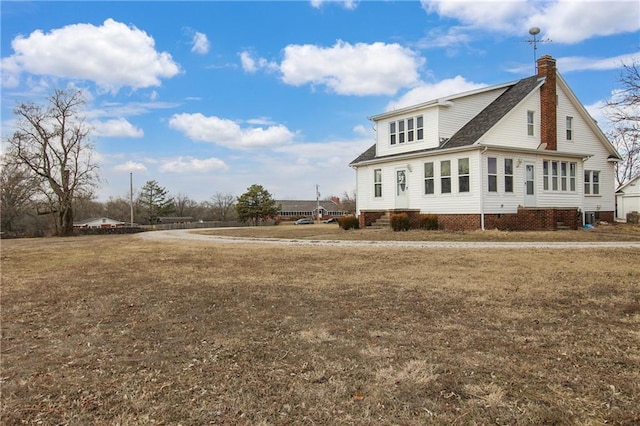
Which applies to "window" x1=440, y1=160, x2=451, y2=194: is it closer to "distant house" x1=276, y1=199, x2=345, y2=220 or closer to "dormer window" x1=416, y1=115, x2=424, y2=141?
"dormer window" x1=416, y1=115, x2=424, y2=141

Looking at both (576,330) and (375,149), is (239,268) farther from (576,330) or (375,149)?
(375,149)

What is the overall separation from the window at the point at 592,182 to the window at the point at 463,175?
9.20m

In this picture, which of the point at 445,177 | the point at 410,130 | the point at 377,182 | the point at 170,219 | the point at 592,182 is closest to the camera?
the point at 445,177

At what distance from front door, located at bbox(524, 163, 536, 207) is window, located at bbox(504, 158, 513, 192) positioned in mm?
837

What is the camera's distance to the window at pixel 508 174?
62.2ft

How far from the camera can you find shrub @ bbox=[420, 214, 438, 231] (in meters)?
19.1

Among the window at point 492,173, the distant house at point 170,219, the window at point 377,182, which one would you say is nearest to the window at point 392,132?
the window at point 377,182

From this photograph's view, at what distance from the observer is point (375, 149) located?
24.5m

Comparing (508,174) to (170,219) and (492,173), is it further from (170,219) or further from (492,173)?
(170,219)

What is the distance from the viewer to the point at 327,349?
4.05 metres

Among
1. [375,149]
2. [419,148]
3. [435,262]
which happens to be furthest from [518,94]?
[435,262]

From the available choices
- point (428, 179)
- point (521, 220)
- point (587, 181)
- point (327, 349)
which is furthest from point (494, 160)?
point (327, 349)

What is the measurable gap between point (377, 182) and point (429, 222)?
4.65 m

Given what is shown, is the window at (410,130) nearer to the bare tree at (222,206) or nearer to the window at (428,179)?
the window at (428,179)
